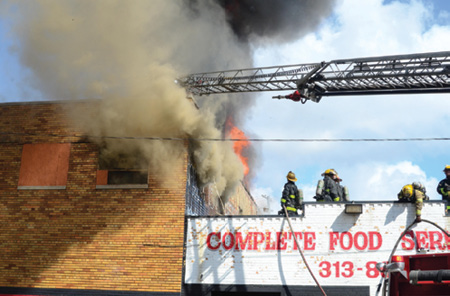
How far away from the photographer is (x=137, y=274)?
35.8 feet

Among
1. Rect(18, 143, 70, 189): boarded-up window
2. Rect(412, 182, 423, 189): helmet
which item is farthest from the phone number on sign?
Rect(18, 143, 70, 189): boarded-up window

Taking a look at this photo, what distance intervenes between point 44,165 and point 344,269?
8.06 m

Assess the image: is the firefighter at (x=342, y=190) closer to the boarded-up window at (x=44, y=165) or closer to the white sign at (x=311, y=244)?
the white sign at (x=311, y=244)

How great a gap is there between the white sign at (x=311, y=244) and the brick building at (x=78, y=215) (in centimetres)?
77

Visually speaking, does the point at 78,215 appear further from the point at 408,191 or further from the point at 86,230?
the point at 408,191

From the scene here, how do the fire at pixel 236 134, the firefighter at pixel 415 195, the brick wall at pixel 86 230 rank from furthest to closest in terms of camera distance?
the fire at pixel 236 134
the brick wall at pixel 86 230
the firefighter at pixel 415 195

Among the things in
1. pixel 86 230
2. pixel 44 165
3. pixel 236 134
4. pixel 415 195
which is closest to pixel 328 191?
pixel 415 195

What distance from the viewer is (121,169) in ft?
39.0

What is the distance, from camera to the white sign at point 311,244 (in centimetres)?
1045

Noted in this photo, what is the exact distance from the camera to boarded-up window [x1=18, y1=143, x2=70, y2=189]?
12.0m

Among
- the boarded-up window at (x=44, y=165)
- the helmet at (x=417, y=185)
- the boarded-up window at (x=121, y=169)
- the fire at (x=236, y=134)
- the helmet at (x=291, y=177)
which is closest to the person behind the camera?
the helmet at (x=417, y=185)

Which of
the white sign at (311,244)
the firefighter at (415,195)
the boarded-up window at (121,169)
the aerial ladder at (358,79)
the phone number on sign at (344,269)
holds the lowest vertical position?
the phone number on sign at (344,269)

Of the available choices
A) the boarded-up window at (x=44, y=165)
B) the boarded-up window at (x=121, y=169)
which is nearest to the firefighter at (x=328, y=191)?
the boarded-up window at (x=121, y=169)

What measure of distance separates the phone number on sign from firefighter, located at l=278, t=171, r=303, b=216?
4.69 ft
